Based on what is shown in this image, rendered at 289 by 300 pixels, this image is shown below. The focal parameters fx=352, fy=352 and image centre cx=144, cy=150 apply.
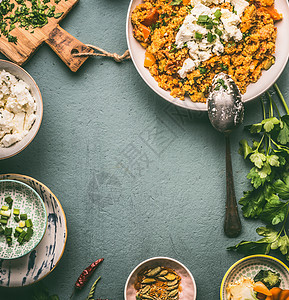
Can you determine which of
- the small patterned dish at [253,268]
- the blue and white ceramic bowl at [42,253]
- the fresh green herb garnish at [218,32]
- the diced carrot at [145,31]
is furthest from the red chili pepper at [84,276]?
the fresh green herb garnish at [218,32]

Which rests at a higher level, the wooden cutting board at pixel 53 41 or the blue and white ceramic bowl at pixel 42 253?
the wooden cutting board at pixel 53 41

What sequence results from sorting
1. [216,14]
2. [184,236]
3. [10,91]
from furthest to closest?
[184,236] < [10,91] < [216,14]

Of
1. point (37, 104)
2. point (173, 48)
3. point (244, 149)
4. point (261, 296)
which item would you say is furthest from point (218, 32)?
point (261, 296)

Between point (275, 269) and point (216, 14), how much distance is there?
157cm

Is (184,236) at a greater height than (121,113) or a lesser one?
lesser

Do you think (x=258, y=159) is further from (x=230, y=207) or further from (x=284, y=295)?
(x=284, y=295)

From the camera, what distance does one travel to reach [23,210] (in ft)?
7.07

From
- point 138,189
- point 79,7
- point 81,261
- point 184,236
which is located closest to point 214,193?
point 184,236

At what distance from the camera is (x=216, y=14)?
200cm

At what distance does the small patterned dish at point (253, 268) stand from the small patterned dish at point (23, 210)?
1.15 meters

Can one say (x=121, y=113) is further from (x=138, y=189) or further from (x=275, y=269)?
(x=275, y=269)

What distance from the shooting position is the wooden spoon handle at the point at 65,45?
89.2 inches

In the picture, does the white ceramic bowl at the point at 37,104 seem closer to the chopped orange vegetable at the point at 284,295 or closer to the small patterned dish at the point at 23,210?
the small patterned dish at the point at 23,210

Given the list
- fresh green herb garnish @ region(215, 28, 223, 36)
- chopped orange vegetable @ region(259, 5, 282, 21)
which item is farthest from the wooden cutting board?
chopped orange vegetable @ region(259, 5, 282, 21)
